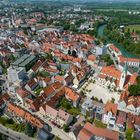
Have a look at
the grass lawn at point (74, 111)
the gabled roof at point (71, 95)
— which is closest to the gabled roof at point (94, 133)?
the grass lawn at point (74, 111)

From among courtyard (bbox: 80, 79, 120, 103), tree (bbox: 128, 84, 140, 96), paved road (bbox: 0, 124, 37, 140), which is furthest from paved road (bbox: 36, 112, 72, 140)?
tree (bbox: 128, 84, 140, 96)

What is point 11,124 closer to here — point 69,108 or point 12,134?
point 12,134

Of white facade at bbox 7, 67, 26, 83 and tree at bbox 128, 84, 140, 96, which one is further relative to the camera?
white facade at bbox 7, 67, 26, 83

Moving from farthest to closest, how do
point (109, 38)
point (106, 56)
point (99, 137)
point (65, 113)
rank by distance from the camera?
point (109, 38) → point (106, 56) → point (65, 113) → point (99, 137)

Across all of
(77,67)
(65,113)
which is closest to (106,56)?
(77,67)

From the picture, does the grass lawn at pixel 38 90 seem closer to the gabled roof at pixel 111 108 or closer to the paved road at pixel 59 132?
the paved road at pixel 59 132

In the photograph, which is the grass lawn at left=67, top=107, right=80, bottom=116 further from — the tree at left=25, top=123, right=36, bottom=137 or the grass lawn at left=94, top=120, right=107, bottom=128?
the tree at left=25, top=123, right=36, bottom=137

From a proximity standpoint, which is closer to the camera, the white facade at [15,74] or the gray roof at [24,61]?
the white facade at [15,74]

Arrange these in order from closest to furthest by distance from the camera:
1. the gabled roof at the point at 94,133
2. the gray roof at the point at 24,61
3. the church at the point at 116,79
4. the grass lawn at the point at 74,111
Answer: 1. the gabled roof at the point at 94,133
2. the grass lawn at the point at 74,111
3. the church at the point at 116,79
4. the gray roof at the point at 24,61

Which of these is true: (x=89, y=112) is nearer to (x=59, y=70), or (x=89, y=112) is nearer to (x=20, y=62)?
(x=59, y=70)

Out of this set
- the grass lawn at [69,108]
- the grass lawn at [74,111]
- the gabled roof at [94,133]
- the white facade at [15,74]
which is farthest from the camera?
the white facade at [15,74]

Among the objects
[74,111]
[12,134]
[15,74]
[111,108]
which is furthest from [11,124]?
[111,108]
